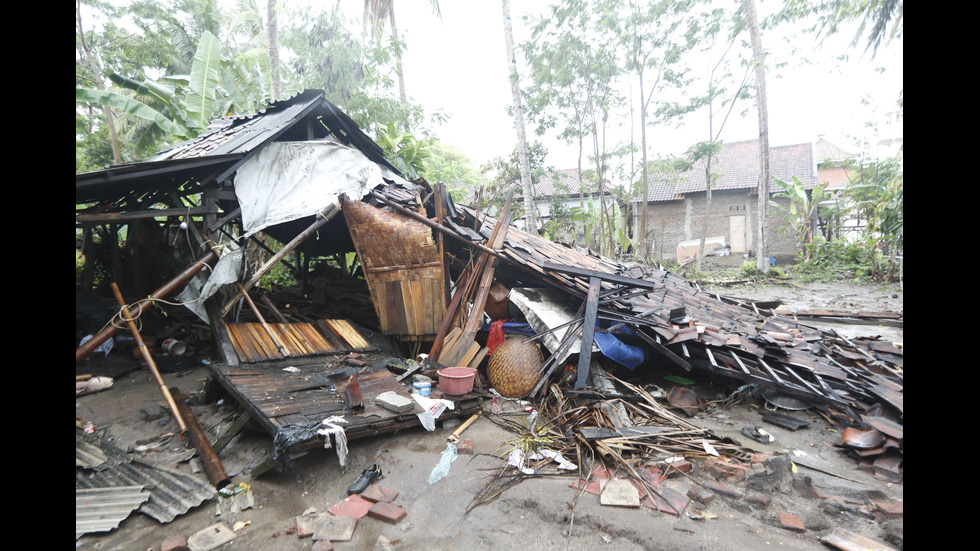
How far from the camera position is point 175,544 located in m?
3.01

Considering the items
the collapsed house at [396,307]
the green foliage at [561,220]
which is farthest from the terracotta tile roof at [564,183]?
the collapsed house at [396,307]

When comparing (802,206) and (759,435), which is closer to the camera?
(759,435)

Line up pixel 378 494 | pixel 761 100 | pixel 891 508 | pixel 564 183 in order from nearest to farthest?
pixel 891 508
pixel 378 494
pixel 761 100
pixel 564 183

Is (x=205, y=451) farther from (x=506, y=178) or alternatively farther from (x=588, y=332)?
(x=506, y=178)

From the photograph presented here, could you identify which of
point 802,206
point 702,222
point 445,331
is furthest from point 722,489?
point 702,222

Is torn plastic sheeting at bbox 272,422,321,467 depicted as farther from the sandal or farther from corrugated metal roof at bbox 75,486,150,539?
the sandal

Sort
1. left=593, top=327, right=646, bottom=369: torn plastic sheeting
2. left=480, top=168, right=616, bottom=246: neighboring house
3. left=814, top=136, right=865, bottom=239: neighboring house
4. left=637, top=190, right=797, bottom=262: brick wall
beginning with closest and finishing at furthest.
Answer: left=593, top=327, right=646, bottom=369: torn plastic sheeting, left=814, top=136, right=865, bottom=239: neighboring house, left=480, top=168, right=616, bottom=246: neighboring house, left=637, top=190, right=797, bottom=262: brick wall

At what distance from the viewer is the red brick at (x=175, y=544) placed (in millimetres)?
2985

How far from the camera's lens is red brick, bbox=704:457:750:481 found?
375 centimetres

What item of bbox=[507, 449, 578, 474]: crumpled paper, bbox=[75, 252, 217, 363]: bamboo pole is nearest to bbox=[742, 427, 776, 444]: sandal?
bbox=[507, 449, 578, 474]: crumpled paper

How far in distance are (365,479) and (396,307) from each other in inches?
141

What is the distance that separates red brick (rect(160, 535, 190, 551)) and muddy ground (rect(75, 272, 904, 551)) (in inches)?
5.4

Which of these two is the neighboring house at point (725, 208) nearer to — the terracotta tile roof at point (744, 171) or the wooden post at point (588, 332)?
the terracotta tile roof at point (744, 171)

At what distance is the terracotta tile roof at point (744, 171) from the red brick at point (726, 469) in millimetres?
20189
